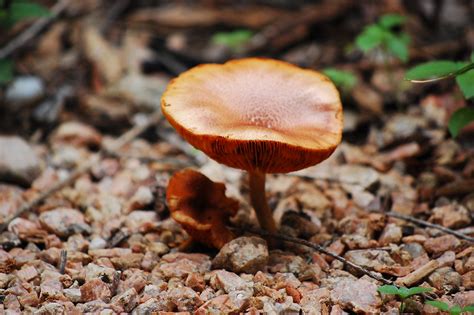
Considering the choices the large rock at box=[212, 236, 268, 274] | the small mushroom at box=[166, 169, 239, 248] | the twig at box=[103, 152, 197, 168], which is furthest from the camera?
the twig at box=[103, 152, 197, 168]

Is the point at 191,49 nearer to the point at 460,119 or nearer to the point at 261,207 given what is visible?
the point at 261,207

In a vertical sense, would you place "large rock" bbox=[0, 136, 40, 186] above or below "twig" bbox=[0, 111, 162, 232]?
above

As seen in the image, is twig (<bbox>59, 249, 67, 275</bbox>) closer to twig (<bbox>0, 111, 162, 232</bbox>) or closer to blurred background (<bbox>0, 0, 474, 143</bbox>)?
twig (<bbox>0, 111, 162, 232</bbox>)

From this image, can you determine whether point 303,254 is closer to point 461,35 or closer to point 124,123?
point 124,123

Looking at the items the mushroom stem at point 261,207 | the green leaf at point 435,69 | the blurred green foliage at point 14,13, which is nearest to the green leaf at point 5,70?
the blurred green foliage at point 14,13

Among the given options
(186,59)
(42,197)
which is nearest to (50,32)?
(186,59)

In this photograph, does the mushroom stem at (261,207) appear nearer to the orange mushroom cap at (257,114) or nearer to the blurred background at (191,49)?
the orange mushroom cap at (257,114)

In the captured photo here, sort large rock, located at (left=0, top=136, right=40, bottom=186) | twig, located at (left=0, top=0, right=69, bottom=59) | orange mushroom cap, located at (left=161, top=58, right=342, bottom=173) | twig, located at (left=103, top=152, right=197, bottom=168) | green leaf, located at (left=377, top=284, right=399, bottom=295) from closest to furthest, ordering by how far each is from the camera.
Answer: green leaf, located at (left=377, top=284, right=399, bottom=295), orange mushroom cap, located at (left=161, top=58, right=342, bottom=173), large rock, located at (left=0, top=136, right=40, bottom=186), twig, located at (left=103, top=152, right=197, bottom=168), twig, located at (left=0, top=0, right=69, bottom=59)

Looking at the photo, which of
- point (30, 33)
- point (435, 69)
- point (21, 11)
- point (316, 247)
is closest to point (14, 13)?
point (21, 11)

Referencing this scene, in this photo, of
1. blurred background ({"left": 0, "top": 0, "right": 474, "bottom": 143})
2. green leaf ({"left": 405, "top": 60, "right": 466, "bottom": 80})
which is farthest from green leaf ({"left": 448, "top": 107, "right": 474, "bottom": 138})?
blurred background ({"left": 0, "top": 0, "right": 474, "bottom": 143})

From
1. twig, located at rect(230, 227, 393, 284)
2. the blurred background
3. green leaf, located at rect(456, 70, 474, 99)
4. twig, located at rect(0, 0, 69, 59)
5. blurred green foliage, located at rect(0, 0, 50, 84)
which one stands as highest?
blurred green foliage, located at rect(0, 0, 50, 84)
